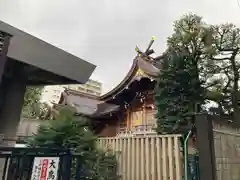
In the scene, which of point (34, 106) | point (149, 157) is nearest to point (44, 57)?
point (149, 157)

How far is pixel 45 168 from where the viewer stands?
2482mm

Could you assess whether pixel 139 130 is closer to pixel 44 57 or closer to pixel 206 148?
pixel 206 148

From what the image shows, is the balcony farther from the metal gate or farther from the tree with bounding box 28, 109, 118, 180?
the metal gate

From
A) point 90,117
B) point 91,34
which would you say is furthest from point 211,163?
point 90,117

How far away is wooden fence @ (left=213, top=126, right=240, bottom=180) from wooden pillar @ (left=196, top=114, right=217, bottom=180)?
0.72 feet

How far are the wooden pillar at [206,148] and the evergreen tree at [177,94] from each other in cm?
220

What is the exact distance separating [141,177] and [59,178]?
1.67m

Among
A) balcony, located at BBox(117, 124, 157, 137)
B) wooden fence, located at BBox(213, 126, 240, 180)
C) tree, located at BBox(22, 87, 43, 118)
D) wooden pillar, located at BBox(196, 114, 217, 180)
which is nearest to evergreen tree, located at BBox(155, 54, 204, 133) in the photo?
wooden fence, located at BBox(213, 126, 240, 180)

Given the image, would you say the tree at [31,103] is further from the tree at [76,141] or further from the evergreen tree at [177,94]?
the tree at [76,141]

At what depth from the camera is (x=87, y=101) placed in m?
17.7

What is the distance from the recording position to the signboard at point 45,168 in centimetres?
244

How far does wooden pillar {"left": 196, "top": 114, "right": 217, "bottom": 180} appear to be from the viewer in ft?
11.2

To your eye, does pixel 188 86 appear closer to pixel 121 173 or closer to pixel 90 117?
pixel 121 173

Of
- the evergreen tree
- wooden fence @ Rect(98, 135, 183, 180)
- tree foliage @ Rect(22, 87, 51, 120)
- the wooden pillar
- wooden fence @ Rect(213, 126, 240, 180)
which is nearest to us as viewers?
the wooden pillar
